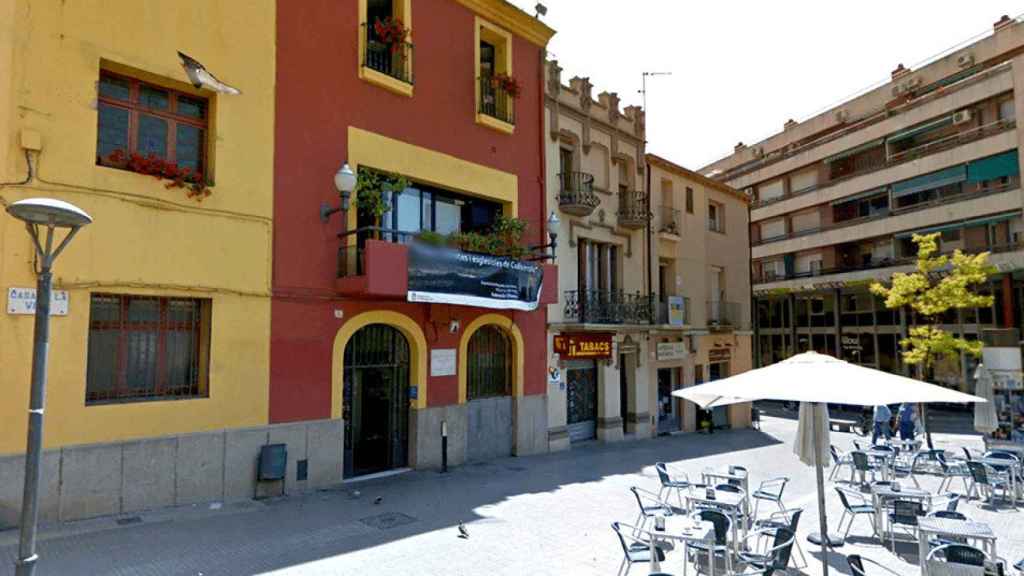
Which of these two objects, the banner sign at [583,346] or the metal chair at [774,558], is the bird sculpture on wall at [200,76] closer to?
the banner sign at [583,346]

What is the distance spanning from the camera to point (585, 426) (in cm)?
1886

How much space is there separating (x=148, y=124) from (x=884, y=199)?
37341 mm

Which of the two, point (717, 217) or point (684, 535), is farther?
point (717, 217)

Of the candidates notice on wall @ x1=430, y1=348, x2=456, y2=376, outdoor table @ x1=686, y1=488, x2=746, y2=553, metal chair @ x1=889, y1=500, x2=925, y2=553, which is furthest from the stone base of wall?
metal chair @ x1=889, y1=500, x2=925, y2=553

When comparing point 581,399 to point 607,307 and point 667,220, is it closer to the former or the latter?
point 607,307

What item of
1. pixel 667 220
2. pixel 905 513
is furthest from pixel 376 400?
pixel 667 220

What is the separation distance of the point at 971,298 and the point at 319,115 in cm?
2216

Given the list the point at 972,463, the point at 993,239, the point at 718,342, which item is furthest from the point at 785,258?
the point at 972,463

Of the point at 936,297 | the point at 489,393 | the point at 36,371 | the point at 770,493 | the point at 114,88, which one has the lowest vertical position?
the point at 770,493

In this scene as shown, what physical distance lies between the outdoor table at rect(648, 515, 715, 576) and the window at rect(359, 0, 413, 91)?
1015 centimetres

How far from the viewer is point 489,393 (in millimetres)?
15375

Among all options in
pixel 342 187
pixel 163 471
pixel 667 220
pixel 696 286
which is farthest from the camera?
pixel 696 286

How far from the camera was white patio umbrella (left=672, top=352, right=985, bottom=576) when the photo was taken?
18.8 ft

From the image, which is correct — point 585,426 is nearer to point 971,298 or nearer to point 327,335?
point 327,335
